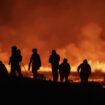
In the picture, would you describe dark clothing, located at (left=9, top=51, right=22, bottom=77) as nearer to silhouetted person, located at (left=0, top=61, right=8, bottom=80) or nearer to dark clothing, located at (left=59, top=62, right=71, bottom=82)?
silhouetted person, located at (left=0, top=61, right=8, bottom=80)

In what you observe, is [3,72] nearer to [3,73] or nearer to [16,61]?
[3,73]

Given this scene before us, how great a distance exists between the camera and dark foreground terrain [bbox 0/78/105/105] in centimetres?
4644

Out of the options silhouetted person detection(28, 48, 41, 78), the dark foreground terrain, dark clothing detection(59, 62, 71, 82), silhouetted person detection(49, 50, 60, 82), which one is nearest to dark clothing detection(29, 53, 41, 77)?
silhouetted person detection(28, 48, 41, 78)

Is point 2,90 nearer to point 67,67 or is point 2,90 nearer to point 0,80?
point 0,80

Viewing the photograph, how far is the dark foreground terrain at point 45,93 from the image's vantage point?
46438mm

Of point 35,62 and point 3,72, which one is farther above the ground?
point 35,62

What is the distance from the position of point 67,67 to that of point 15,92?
22.6ft

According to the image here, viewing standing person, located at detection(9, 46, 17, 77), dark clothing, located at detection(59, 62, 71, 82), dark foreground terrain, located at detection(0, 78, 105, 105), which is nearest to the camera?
dark foreground terrain, located at detection(0, 78, 105, 105)

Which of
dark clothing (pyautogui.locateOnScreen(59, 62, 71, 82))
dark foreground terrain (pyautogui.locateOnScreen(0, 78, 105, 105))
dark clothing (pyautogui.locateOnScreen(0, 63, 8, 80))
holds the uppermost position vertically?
dark clothing (pyautogui.locateOnScreen(59, 62, 71, 82))

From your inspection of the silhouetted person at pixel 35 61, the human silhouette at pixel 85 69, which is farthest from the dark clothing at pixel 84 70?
the silhouetted person at pixel 35 61

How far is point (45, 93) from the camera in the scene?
48.5m

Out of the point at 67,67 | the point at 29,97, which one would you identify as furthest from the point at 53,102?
the point at 67,67

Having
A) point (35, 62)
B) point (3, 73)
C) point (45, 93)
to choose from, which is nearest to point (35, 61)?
point (35, 62)

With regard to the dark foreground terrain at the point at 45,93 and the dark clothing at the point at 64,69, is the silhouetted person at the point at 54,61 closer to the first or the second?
the dark foreground terrain at the point at 45,93
